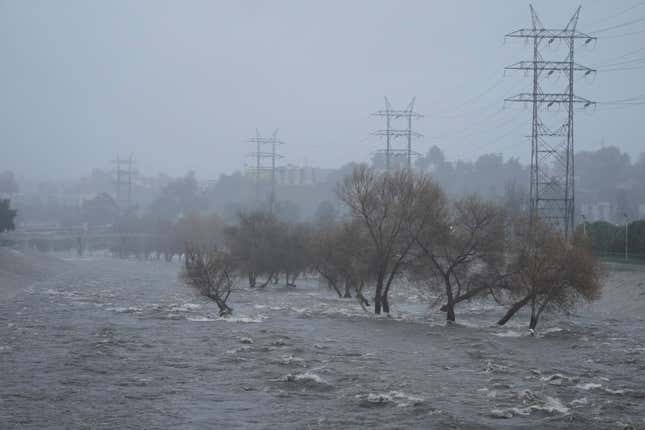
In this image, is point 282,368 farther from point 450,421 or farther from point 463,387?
point 450,421

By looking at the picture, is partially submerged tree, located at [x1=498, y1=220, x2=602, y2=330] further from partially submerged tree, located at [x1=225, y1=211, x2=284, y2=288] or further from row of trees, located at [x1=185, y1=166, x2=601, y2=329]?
partially submerged tree, located at [x1=225, y1=211, x2=284, y2=288]

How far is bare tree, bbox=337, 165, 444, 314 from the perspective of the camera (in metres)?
49.1

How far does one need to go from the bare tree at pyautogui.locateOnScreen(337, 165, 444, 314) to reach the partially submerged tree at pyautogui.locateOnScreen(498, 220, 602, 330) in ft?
21.2

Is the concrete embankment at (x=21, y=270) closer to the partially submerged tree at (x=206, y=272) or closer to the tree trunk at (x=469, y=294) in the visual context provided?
the partially submerged tree at (x=206, y=272)

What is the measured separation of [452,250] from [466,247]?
887 mm

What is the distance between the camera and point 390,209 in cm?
5034

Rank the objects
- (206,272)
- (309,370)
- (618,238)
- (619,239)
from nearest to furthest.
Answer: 1. (309,370)
2. (206,272)
3. (619,239)
4. (618,238)

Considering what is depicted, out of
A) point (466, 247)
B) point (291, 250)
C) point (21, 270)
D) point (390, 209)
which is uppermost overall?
point (390, 209)

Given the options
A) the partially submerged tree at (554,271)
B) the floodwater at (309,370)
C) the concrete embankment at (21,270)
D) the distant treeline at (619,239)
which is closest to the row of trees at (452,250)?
the partially submerged tree at (554,271)

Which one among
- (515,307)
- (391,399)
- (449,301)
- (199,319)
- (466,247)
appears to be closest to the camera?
(391,399)

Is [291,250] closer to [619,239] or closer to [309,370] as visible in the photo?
[619,239]

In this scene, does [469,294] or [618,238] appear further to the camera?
[618,238]

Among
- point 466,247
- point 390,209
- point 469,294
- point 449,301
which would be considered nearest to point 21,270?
point 390,209

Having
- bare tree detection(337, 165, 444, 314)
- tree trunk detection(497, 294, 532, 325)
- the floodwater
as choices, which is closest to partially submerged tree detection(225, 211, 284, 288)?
the floodwater
